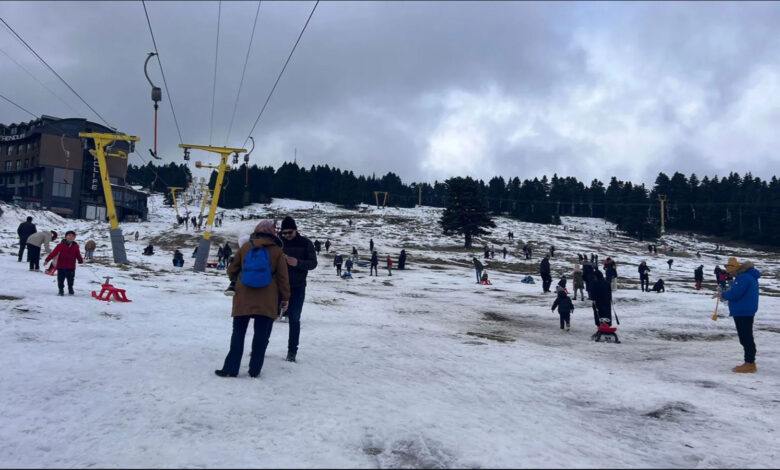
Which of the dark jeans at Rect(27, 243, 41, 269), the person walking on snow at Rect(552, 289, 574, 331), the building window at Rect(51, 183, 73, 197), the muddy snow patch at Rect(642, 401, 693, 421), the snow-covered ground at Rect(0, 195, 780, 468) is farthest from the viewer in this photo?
the building window at Rect(51, 183, 73, 197)

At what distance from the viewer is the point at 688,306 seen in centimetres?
1722

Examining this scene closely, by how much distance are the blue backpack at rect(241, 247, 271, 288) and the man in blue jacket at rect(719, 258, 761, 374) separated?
7006 mm

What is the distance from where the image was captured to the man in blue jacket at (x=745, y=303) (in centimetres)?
733

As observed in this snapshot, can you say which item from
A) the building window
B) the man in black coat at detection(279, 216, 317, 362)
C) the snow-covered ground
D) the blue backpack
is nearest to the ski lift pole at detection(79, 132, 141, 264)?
the snow-covered ground

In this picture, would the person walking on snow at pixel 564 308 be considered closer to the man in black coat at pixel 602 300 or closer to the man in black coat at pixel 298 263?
the man in black coat at pixel 602 300

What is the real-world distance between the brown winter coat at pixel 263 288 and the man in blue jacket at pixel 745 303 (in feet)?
22.4

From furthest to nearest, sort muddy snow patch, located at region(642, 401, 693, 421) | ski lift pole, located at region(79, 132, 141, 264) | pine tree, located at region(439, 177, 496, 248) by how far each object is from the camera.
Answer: pine tree, located at region(439, 177, 496, 248), ski lift pole, located at region(79, 132, 141, 264), muddy snow patch, located at region(642, 401, 693, 421)

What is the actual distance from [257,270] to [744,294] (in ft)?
23.9

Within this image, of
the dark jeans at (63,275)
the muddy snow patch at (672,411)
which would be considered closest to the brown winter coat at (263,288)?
the muddy snow patch at (672,411)

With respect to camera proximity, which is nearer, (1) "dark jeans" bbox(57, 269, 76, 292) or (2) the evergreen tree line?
(1) "dark jeans" bbox(57, 269, 76, 292)

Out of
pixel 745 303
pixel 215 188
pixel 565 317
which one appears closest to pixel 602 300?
pixel 565 317

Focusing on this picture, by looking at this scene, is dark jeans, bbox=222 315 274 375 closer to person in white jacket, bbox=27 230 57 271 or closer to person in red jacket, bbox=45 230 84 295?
person in red jacket, bbox=45 230 84 295

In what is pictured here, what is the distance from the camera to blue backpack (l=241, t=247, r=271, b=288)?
5.25 m

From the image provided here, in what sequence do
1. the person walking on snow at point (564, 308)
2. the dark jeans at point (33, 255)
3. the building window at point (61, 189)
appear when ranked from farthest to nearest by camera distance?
the building window at point (61, 189) < the dark jeans at point (33, 255) < the person walking on snow at point (564, 308)
